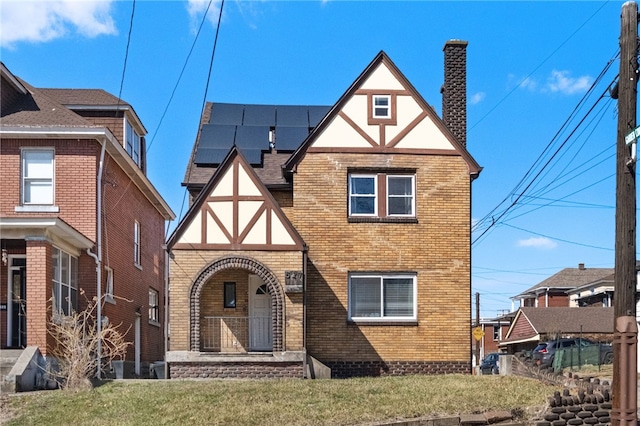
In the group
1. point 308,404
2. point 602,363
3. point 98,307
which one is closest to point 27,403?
point 308,404

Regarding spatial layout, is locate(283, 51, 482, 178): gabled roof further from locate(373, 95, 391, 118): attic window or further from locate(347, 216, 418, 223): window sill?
locate(347, 216, 418, 223): window sill

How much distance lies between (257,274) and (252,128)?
5634mm

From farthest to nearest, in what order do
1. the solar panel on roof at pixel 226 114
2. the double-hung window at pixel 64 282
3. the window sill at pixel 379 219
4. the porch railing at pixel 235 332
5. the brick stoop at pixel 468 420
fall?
1. the solar panel on roof at pixel 226 114
2. the window sill at pixel 379 219
3. the porch railing at pixel 235 332
4. the double-hung window at pixel 64 282
5. the brick stoop at pixel 468 420

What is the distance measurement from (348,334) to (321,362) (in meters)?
1.05

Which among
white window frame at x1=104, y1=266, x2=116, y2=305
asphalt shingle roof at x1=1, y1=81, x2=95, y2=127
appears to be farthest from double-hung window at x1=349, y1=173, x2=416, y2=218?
asphalt shingle roof at x1=1, y1=81, x2=95, y2=127

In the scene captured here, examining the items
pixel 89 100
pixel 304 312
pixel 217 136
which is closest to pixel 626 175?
pixel 304 312

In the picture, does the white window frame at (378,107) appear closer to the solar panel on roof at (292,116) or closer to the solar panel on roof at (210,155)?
the solar panel on roof at (292,116)

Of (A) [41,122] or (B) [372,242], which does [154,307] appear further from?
(B) [372,242]

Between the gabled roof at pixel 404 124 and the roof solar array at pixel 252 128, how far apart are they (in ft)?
6.93

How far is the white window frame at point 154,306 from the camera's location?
99.3 feet

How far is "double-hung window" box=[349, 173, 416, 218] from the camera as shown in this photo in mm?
21891

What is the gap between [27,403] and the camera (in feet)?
47.6

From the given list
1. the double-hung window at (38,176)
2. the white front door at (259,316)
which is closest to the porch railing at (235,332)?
the white front door at (259,316)

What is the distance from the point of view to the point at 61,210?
2145cm
